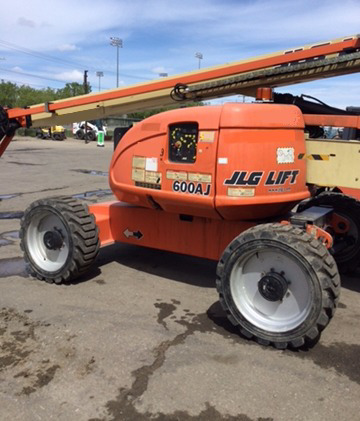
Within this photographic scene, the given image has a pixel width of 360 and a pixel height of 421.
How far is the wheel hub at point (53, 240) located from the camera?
16.5ft

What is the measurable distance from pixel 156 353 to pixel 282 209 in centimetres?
188

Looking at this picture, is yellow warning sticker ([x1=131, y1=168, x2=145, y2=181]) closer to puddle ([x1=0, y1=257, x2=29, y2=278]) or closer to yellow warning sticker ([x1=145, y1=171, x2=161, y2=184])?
yellow warning sticker ([x1=145, y1=171, x2=161, y2=184])

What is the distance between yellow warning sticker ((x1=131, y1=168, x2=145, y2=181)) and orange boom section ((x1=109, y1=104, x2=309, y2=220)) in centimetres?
5

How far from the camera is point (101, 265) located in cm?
575

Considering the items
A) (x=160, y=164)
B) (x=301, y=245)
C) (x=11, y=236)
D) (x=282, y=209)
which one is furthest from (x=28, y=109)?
(x=301, y=245)

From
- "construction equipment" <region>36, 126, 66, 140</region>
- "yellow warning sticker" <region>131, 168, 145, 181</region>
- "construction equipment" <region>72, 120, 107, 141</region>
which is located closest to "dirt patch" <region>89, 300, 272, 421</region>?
"yellow warning sticker" <region>131, 168, 145, 181</region>

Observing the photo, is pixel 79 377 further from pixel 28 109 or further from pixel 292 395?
pixel 28 109

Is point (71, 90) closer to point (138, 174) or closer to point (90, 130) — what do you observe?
point (90, 130)

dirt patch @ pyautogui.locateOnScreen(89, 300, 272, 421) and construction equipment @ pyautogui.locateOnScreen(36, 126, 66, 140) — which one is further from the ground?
construction equipment @ pyautogui.locateOnScreen(36, 126, 66, 140)

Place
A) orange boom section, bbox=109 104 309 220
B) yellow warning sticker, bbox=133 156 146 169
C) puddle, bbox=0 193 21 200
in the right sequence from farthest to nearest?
puddle, bbox=0 193 21 200
yellow warning sticker, bbox=133 156 146 169
orange boom section, bbox=109 104 309 220

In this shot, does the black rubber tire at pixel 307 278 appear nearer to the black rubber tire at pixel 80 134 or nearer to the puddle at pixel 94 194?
the puddle at pixel 94 194

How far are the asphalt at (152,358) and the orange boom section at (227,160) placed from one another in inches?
43.9

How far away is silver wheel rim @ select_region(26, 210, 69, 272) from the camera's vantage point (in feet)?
16.7

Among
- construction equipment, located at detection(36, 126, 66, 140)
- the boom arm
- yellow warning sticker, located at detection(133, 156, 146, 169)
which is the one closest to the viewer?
the boom arm
